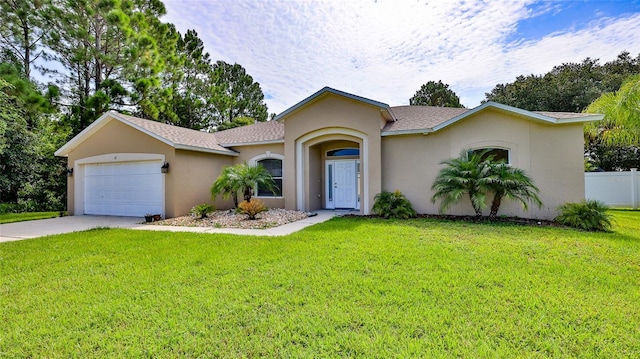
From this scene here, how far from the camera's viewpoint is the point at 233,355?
2.76 metres

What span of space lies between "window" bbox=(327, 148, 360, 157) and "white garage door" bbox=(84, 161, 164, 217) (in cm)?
738

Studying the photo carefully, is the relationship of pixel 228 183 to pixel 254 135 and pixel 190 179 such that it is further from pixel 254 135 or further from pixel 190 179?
pixel 254 135

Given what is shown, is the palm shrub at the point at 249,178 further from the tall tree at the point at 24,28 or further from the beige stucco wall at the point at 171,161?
the tall tree at the point at 24,28

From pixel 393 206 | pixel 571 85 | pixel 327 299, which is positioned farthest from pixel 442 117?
pixel 571 85

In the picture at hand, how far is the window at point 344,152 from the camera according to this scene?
13.6 meters

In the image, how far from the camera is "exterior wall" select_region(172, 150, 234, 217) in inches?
465

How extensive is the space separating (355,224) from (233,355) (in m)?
6.90

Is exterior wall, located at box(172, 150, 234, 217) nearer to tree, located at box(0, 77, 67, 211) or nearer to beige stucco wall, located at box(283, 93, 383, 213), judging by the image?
beige stucco wall, located at box(283, 93, 383, 213)

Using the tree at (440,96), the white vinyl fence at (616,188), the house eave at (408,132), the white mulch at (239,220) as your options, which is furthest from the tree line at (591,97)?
the white mulch at (239,220)

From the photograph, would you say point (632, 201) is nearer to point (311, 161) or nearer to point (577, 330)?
point (311, 161)

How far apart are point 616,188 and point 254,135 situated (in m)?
17.9

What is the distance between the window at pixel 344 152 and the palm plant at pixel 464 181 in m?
4.20

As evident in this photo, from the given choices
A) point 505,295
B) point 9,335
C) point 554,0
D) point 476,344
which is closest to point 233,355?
point 476,344

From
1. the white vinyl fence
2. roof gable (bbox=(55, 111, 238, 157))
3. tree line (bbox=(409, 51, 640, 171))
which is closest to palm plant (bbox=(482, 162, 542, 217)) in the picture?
tree line (bbox=(409, 51, 640, 171))
